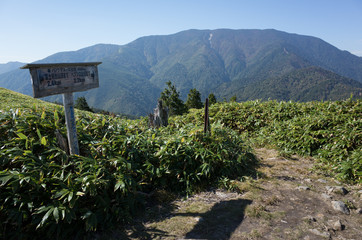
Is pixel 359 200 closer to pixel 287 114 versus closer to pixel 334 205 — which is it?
pixel 334 205

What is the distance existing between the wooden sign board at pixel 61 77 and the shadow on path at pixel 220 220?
3194mm

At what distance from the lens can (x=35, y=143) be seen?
13.1 feet

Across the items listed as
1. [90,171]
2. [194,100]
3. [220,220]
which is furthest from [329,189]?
[194,100]

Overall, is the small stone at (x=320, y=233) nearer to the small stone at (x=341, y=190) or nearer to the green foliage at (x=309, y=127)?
the small stone at (x=341, y=190)

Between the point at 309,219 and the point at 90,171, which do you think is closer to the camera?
the point at 309,219

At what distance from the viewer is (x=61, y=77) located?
150 inches

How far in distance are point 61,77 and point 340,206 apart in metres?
5.37

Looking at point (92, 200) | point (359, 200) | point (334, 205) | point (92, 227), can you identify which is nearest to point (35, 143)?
point (92, 200)

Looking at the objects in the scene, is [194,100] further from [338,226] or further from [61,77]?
[338,226]

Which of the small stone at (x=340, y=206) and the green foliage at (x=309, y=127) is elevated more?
the green foliage at (x=309, y=127)

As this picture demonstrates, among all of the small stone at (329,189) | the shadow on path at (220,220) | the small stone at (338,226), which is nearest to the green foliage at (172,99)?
the small stone at (329,189)

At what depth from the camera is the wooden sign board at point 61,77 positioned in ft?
11.2

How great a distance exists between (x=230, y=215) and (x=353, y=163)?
10.8 ft

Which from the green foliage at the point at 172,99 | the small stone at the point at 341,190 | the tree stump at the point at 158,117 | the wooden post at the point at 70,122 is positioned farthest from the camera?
A: the green foliage at the point at 172,99
